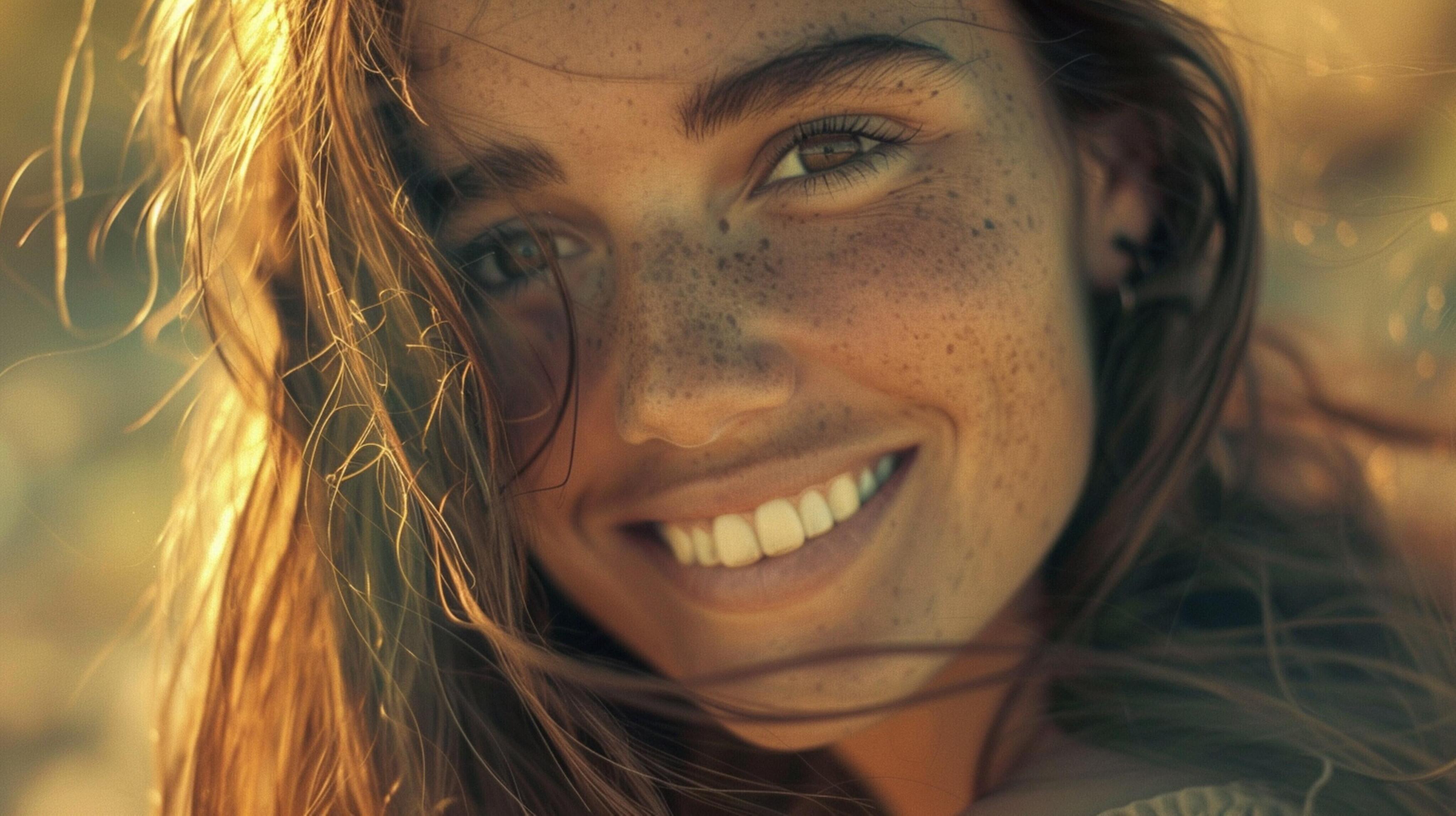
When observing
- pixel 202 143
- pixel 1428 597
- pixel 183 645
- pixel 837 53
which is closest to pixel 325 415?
→ pixel 202 143

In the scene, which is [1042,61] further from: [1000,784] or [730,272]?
[1000,784]

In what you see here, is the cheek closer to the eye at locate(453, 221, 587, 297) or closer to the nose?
the nose

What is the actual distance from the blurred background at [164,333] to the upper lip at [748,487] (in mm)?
702

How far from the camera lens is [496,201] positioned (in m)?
1.30

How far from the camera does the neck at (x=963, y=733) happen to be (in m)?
1.44

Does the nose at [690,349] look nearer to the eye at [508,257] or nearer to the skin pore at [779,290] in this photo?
the skin pore at [779,290]

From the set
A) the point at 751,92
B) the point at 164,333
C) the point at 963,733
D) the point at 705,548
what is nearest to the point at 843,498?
the point at 705,548

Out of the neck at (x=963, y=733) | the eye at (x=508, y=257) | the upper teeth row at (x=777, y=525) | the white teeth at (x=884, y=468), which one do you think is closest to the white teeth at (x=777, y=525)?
the upper teeth row at (x=777, y=525)

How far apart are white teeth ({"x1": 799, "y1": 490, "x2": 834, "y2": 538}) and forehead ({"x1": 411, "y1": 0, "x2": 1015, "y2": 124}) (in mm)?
465

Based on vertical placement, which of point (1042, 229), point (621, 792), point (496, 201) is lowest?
point (621, 792)

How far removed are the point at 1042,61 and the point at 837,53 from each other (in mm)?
333

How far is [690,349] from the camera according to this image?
1232mm

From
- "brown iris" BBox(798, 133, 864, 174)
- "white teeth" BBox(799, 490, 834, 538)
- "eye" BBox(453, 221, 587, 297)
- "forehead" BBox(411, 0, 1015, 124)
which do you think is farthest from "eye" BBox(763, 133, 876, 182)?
"white teeth" BBox(799, 490, 834, 538)

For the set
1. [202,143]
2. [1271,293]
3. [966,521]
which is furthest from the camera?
[1271,293]
